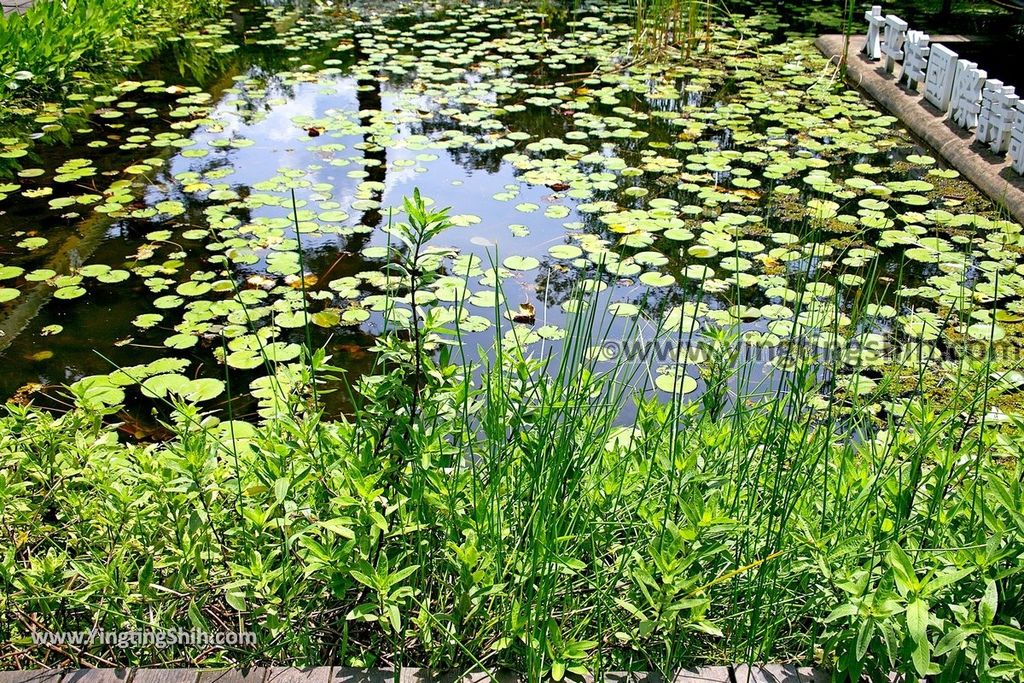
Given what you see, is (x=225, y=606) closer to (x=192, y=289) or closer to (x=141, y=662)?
(x=141, y=662)

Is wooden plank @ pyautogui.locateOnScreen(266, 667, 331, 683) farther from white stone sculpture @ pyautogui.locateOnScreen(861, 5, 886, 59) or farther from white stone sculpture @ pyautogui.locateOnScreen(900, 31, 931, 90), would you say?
white stone sculpture @ pyautogui.locateOnScreen(861, 5, 886, 59)

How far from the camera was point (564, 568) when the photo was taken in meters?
1.33

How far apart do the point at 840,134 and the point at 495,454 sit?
146 inches

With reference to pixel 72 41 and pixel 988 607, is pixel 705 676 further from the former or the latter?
pixel 72 41

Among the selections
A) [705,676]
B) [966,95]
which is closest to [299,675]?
[705,676]

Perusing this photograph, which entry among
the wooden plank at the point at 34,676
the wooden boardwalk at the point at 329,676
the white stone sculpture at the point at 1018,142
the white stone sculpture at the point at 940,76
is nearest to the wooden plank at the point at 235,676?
the wooden boardwalk at the point at 329,676

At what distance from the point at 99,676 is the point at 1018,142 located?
4.03m

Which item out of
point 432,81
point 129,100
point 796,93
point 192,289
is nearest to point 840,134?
point 796,93

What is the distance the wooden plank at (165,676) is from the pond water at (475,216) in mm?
674

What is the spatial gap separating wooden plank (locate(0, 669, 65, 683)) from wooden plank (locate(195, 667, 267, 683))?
0.74 ft

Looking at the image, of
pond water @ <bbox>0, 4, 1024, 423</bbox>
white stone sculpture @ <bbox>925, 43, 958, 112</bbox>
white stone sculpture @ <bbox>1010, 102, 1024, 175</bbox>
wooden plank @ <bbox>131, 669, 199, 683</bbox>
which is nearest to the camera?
wooden plank @ <bbox>131, 669, 199, 683</bbox>

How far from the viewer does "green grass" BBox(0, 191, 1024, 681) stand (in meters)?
1.28

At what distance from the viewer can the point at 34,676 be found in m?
1.29

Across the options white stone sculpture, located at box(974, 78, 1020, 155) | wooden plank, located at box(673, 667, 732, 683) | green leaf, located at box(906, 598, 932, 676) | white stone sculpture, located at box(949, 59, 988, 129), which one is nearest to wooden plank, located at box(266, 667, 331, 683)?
wooden plank, located at box(673, 667, 732, 683)
